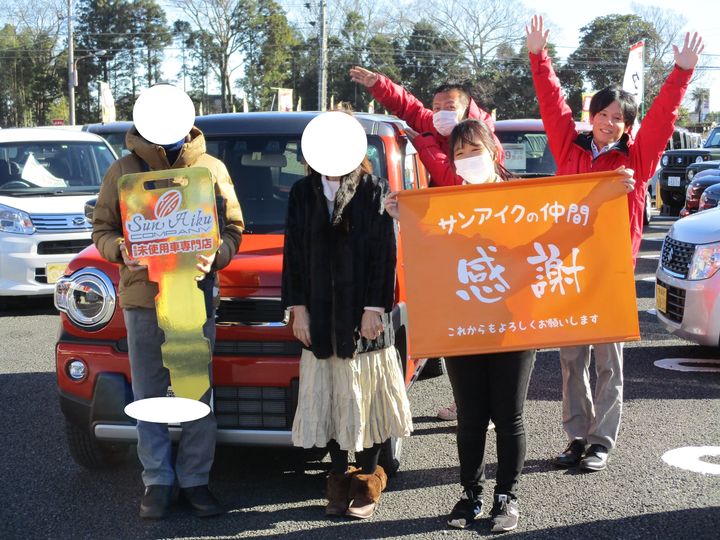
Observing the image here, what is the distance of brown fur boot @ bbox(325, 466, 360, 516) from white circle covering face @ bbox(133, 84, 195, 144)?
1662mm

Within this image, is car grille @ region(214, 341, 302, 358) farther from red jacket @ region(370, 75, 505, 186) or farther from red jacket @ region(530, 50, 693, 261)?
red jacket @ region(530, 50, 693, 261)

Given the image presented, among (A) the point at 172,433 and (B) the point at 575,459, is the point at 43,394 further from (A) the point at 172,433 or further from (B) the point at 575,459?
(B) the point at 575,459

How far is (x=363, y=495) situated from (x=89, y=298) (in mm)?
1567

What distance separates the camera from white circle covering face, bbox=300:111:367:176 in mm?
3500

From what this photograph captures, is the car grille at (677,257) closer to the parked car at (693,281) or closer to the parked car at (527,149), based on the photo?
the parked car at (693,281)

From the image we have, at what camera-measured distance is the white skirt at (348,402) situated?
3.53m

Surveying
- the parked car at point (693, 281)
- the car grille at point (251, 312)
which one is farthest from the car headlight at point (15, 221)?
the parked car at point (693, 281)

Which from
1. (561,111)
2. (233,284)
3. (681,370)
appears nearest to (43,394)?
(233,284)

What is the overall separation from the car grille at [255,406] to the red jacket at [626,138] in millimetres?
1774

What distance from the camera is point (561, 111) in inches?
169

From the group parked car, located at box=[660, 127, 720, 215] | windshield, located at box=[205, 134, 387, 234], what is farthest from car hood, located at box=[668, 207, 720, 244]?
parked car, located at box=[660, 127, 720, 215]

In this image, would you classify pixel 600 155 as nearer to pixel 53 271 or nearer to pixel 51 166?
pixel 53 271

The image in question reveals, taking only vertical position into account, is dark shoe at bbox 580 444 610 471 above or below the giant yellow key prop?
below

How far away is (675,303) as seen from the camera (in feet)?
20.9
